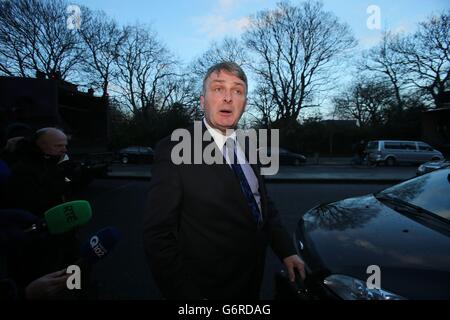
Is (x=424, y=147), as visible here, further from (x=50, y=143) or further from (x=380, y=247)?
(x=50, y=143)

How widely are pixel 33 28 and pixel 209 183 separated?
99.2ft

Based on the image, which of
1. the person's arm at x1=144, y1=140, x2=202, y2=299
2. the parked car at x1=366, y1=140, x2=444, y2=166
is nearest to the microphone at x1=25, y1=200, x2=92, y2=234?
the person's arm at x1=144, y1=140, x2=202, y2=299

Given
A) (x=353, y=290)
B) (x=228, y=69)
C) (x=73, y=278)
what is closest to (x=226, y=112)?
(x=228, y=69)

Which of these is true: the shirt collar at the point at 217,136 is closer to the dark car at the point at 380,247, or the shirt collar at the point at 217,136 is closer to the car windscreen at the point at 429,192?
the dark car at the point at 380,247

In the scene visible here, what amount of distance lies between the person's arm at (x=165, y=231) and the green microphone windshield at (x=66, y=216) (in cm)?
43

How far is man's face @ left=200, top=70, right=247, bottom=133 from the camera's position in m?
1.56

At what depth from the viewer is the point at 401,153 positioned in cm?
1997

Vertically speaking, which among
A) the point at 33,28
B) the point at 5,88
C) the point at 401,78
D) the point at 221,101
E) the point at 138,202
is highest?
the point at 33,28

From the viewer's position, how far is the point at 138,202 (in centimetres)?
755

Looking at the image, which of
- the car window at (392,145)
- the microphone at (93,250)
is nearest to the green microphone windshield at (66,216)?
the microphone at (93,250)

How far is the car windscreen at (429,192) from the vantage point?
2.49 m

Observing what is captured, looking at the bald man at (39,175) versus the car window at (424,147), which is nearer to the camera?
the bald man at (39,175)
